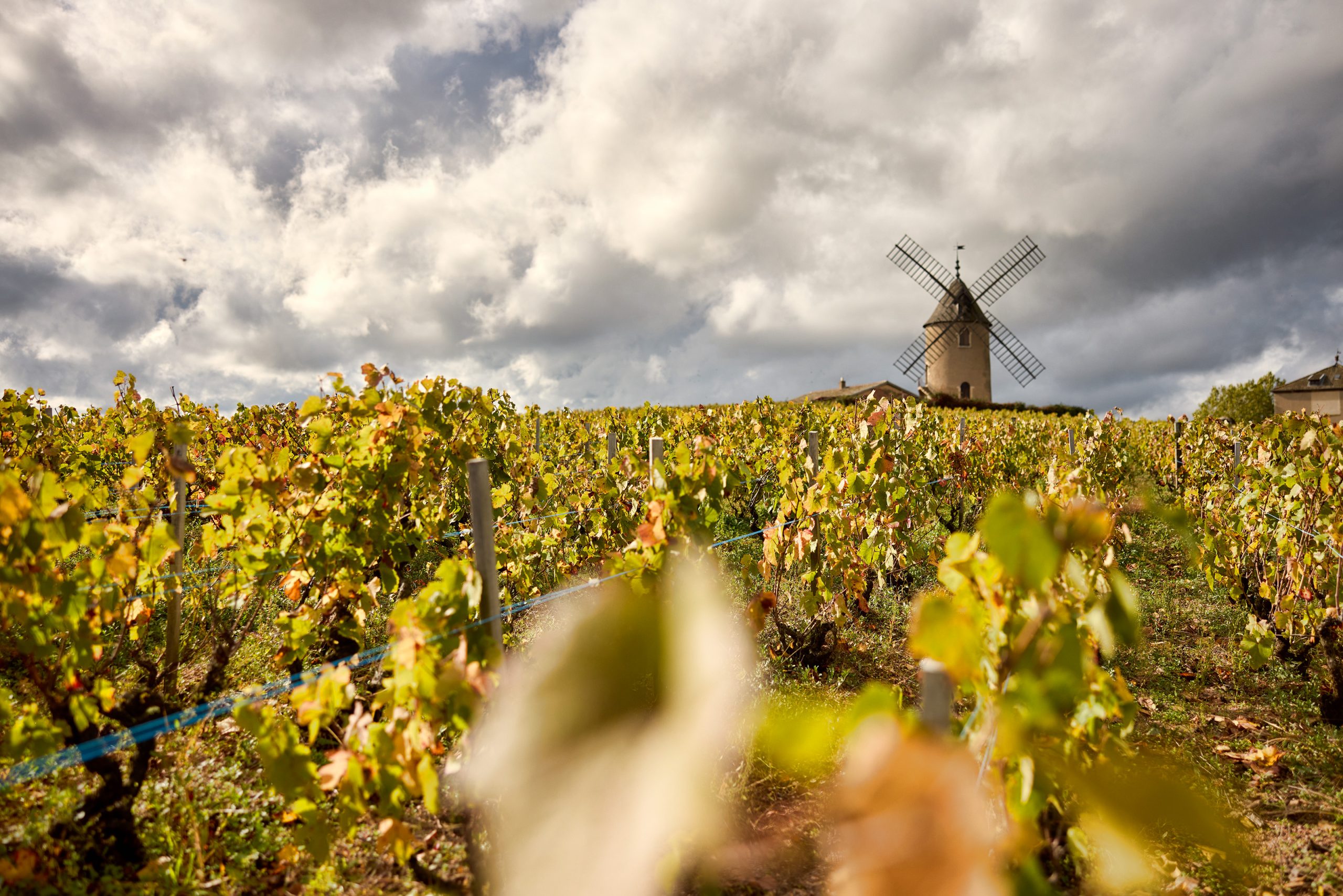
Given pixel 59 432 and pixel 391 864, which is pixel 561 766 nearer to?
pixel 391 864

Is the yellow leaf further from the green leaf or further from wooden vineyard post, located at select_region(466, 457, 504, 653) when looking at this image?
the green leaf

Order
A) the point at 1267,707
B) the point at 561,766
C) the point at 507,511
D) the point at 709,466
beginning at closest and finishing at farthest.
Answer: the point at 561,766, the point at 709,466, the point at 1267,707, the point at 507,511

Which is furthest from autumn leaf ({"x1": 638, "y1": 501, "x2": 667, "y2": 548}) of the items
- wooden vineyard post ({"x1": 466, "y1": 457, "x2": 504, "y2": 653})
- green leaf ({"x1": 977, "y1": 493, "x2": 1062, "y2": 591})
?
green leaf ({"x1": 977, "y1": 493, "x2": 1062, "y2": 591})

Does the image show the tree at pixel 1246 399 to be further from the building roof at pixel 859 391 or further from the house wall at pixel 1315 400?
the building roof at pixel 859 391

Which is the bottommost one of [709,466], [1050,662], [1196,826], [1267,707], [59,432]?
[1267,707]

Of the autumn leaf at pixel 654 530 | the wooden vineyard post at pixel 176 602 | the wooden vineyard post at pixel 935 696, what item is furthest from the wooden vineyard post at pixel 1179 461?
the wooden vineyard post at pixel 176 602

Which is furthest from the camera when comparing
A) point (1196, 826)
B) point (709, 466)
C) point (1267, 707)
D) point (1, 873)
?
point (1267, 707)

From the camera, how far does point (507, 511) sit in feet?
18.8

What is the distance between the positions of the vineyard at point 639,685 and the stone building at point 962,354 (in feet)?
96.7

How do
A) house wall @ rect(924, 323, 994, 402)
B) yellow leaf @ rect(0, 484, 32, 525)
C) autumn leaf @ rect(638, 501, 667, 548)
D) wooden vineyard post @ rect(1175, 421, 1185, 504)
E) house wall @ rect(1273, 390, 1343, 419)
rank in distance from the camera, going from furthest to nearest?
house wall @ rect(1273, 390, 1343, 419)
house wall @ rect(924, 323, 994, 402)
wooden vineyard post @ rect(1175, 421, 1185, 504)
autumn leaf @ rect(638, 501, 667, 548)
yellow leaf @ rect(0, 484, 32, 525)

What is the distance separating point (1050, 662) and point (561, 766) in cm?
193

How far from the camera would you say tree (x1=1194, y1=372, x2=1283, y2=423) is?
46.0m

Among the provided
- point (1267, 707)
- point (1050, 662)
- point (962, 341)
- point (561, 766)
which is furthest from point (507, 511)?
point (962, 341)

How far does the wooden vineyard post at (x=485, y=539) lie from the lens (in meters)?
2.40
